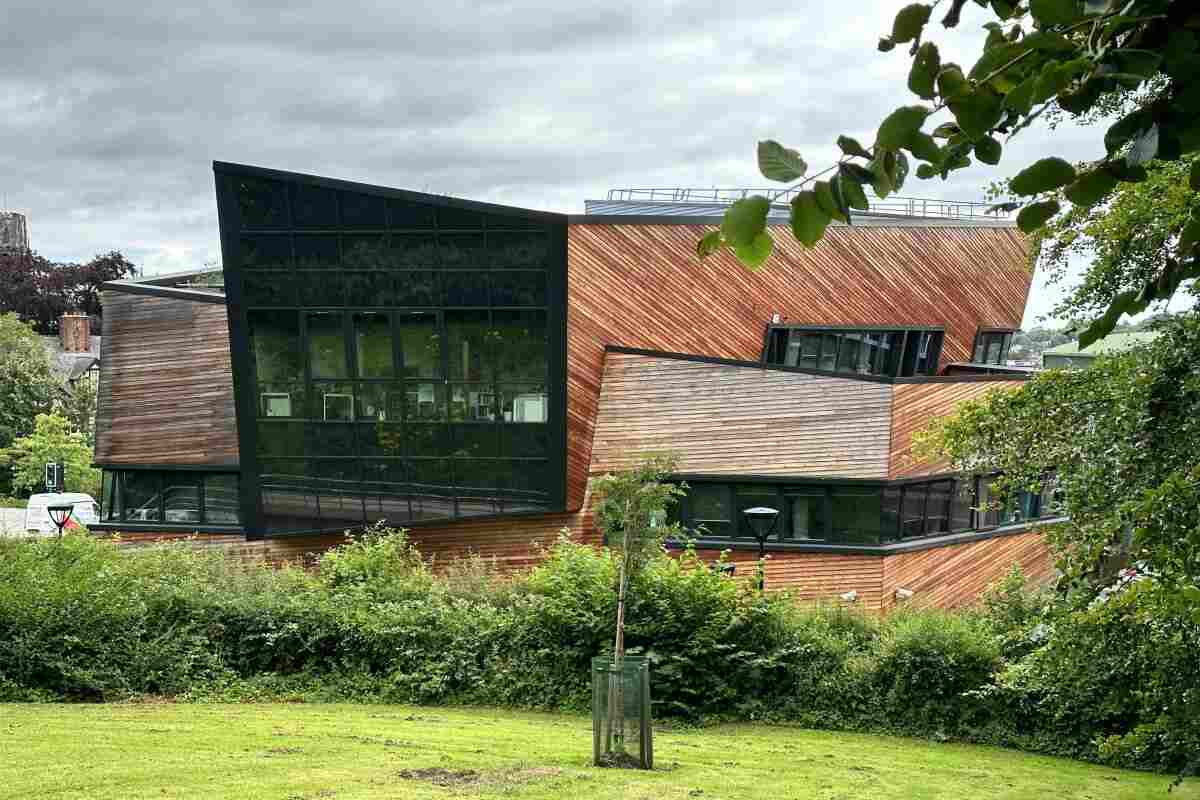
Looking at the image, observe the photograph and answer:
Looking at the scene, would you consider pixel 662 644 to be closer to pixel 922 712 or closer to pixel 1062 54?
pixel 922 712

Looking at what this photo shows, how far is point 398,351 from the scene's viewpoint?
24.5m

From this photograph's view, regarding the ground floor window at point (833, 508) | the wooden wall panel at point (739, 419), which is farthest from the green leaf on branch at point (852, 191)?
the ground floor window at point (833, 508)

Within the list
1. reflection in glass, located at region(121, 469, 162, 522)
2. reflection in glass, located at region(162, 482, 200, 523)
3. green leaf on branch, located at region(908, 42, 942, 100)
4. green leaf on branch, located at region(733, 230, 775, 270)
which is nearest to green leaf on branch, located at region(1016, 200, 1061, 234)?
green leaf on branch, located at region(908, 42, 942, 100)

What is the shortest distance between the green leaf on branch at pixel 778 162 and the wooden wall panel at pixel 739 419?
21344 millimetres

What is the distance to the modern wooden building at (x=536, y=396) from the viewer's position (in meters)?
23.6

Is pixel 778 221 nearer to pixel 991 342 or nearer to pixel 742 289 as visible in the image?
pixel 742 289

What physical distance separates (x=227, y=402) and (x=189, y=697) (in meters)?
12.7

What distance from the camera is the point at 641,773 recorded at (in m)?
11.7

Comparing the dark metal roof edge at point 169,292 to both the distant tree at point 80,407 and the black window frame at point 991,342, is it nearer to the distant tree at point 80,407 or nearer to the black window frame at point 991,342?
the black window frame at point 991,342

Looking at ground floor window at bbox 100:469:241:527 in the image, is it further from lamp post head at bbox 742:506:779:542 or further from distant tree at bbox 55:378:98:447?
distant tree at bbox 55:378:98:447

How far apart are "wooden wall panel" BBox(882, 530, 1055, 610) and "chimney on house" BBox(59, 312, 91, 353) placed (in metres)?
55.5

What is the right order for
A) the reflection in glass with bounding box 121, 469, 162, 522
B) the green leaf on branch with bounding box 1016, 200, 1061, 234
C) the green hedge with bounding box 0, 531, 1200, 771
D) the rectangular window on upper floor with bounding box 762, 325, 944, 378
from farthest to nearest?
the reflection in glass with bounding box 121, 469, 162, 522 → the rectangular window on upper floor with bounding box 762, 325, 944, 378 → the green hedge with bounding box 0, 531, 1200, 771 → the green leaf on branch with bounding box 1016, 200, 1061, 234

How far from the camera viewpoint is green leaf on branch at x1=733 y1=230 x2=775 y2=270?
5.63 feet

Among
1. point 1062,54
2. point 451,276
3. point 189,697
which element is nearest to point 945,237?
point 451,276
